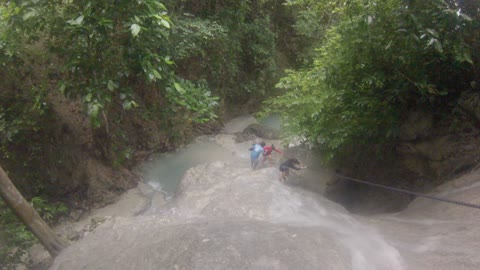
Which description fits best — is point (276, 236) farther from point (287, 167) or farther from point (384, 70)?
point (287, 167)

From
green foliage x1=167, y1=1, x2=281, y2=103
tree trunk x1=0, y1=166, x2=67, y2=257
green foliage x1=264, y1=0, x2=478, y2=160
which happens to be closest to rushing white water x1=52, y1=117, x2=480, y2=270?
tree trunk x1=0, y1=166, x2=67, y2=257

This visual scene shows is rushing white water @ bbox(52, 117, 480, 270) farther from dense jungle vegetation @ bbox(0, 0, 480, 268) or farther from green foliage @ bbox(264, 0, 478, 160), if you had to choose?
green foliage @ bbox(264, 0, 478, 160)

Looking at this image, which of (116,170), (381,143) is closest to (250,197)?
(381,143)

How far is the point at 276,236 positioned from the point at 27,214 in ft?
12.4

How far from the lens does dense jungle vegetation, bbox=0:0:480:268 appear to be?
13.7 ft

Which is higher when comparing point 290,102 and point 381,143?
point 290,102

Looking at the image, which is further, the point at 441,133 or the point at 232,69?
the point at 232,69

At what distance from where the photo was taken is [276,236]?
4.61 meters

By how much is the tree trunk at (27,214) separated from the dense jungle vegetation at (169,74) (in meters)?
0.82

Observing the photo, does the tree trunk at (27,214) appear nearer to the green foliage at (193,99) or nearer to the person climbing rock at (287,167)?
the green foliage at (193,99)

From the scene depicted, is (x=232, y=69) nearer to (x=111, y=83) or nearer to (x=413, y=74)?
(x=413, y=74)

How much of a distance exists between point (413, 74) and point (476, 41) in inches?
35.7

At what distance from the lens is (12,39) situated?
22.4 ft

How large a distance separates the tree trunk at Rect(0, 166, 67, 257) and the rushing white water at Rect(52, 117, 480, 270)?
243mm
